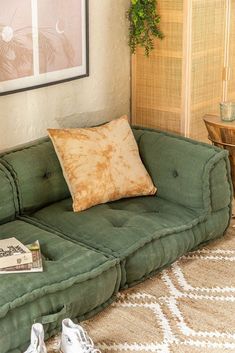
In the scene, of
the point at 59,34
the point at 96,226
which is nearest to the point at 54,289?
the point at 96,226

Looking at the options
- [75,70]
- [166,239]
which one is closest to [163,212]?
[166,239]

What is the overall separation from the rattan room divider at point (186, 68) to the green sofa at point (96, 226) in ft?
1.19

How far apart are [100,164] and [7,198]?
1.74 feet

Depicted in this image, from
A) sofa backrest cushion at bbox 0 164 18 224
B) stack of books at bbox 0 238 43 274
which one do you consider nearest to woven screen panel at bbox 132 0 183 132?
sofa backrest cushion at bbox 0 164 18 224

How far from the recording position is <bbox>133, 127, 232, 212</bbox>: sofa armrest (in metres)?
3.38

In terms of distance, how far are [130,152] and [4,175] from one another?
73cm

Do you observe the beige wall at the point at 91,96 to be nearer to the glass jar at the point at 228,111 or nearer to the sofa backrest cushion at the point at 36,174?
the sofa backrest cushion at the point at 36,174

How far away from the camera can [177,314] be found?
288 cm

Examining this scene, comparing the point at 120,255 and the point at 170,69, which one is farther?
the point at 170,69

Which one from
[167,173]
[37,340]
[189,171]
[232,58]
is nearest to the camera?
[37,340]

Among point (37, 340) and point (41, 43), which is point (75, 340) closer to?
point (37, 340)

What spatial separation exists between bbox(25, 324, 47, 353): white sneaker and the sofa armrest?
1.27 meters

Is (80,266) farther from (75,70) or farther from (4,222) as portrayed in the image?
(75,70)

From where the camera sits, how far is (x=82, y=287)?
2682 mm
